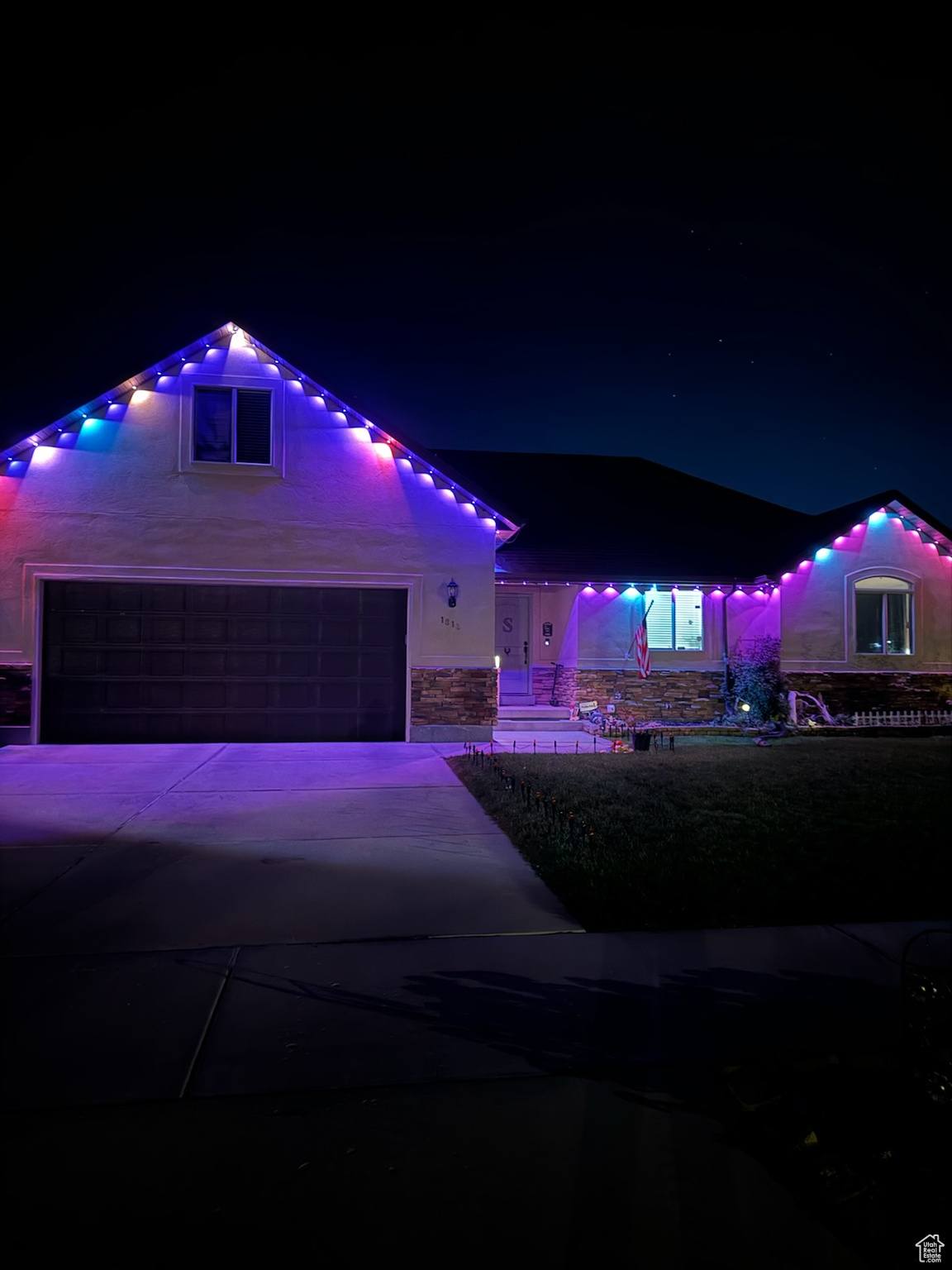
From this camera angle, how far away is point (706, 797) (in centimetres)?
881

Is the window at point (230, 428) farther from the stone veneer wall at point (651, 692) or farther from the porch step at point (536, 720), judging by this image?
the stone veneer wall at point (651, 692)

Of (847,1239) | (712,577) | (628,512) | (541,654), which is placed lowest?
(847,1239)

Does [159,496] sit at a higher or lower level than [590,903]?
higher

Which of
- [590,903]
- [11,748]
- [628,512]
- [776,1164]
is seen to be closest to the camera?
[776,1164]

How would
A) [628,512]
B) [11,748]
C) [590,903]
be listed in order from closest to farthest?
[590,903] → [11,748] → [628,512]

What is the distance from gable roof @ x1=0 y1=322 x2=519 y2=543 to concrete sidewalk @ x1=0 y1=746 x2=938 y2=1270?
334 inches

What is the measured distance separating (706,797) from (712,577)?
29.3ft

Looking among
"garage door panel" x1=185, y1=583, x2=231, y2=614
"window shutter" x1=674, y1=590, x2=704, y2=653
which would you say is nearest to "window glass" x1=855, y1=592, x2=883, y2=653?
"window shutter" x1=674, y1=590, x2=704, y2=653

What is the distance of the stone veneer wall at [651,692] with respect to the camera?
17.0 m

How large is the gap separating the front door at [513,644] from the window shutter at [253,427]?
6457 millimetres

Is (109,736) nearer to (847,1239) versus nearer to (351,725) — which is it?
(351,725)

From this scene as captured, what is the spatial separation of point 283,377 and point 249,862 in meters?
9.95

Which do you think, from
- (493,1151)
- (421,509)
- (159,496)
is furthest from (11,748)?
(493,1151)

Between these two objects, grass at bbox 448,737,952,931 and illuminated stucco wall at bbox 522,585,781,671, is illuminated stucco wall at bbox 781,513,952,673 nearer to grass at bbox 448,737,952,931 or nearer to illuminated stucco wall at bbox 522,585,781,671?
illuminated stucco wall at bbox 522,585,781,671
